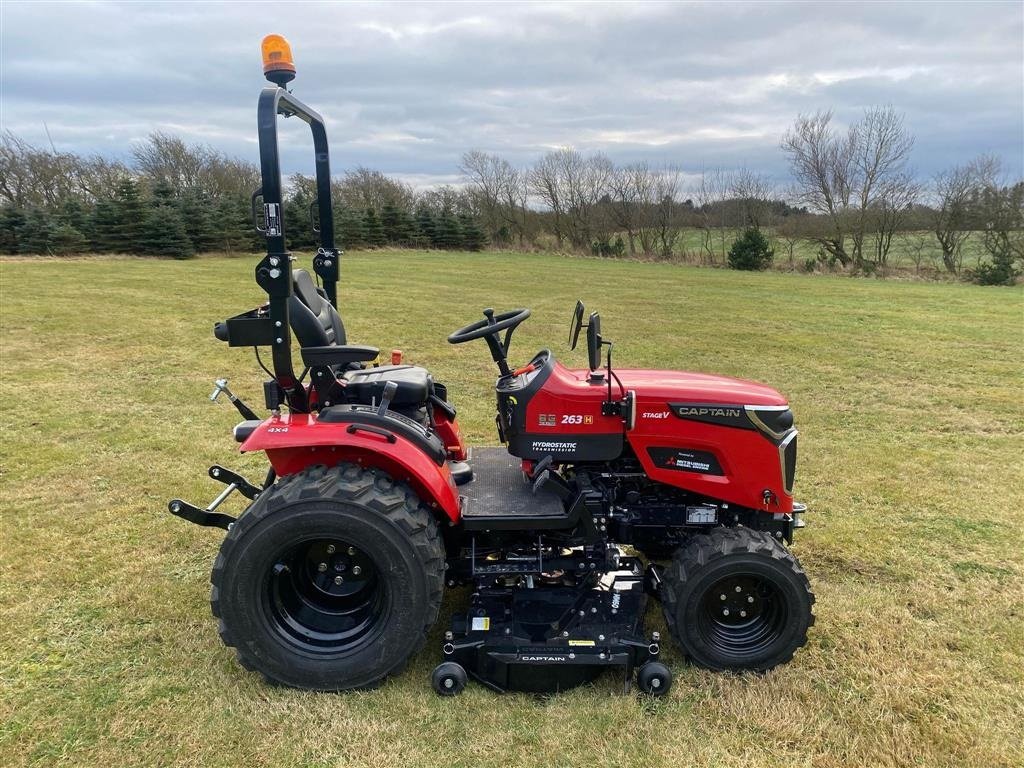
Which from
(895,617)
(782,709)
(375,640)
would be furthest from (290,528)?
(895,617)

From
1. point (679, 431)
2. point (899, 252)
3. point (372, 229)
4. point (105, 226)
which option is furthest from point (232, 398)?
point (899, 252)

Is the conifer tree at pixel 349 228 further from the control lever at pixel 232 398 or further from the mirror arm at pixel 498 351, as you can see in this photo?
the mirror arm at pixel 498 351

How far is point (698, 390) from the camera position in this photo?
3.05 meters

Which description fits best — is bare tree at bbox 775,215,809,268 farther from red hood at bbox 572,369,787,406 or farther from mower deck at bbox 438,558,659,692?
mower deck at bbox 438,558,659,692

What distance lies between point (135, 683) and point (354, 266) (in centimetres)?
2359

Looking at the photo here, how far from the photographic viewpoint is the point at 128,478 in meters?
5.16

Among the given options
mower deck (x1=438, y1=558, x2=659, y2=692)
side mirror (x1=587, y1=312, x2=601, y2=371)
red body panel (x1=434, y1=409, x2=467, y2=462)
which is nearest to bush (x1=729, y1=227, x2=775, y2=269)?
red body panel (x1=434, y1=409, x2=467, y2=462)

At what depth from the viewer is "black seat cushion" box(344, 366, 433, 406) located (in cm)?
322

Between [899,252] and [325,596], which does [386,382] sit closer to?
[325,596]

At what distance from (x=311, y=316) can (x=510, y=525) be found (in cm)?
133

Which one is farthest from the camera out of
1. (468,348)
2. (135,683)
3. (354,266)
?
(354,266)

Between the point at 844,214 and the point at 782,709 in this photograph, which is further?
the point at 844,214

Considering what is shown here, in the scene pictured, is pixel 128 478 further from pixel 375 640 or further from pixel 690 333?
pixel 690 333

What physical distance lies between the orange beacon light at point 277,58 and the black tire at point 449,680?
2525 mm
